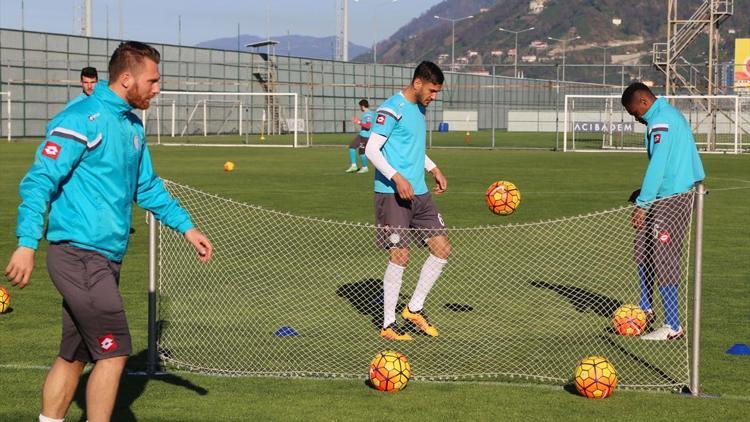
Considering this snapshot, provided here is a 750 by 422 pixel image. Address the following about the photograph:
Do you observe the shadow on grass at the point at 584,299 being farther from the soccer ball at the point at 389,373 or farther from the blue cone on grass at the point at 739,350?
the soccer ball at the point at 389,373

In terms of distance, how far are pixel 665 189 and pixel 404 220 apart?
2.24 m

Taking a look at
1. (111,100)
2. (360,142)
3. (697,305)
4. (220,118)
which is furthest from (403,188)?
(220,118)

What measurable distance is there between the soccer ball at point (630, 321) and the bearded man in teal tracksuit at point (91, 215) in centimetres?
506

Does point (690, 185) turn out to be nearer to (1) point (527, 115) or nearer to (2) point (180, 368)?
(2) point (180, 368)

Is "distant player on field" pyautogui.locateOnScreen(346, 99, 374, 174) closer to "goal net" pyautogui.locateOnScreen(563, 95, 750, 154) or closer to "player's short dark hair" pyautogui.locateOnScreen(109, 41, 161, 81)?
"goal net" pyautogui.locateOnScreen(563, 95, 750, 154)

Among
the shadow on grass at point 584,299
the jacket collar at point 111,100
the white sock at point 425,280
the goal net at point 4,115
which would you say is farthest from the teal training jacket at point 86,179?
the goal net at point 4,115

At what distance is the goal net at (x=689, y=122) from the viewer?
1790 inches

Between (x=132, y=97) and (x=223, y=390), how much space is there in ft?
8.60

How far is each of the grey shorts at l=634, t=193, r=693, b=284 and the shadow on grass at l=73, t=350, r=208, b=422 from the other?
409cm

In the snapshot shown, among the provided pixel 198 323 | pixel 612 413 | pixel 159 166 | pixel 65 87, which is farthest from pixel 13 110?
pixel 612 413

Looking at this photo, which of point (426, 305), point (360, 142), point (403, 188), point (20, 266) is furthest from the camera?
point (360, 142)

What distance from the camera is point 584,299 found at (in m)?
10.9

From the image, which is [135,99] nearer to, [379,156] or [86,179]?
[86,179]

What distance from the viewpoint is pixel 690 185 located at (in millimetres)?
9031
